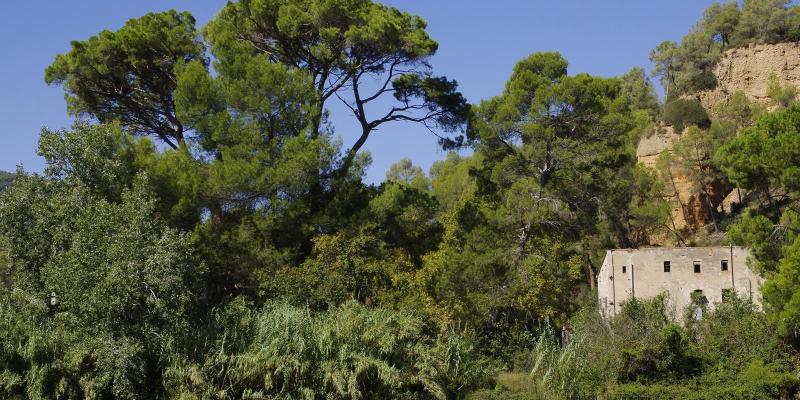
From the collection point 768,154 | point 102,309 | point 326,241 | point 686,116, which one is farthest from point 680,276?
point 102,309

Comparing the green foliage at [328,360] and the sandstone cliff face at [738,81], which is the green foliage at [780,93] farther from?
the green foliage at [328,360]

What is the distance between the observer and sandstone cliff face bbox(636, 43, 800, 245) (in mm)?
38312

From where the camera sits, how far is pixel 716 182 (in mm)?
36406

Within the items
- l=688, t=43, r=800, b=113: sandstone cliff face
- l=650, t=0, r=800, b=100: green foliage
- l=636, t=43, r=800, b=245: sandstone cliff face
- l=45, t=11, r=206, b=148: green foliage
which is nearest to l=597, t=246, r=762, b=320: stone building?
l=636, t=43, r=800, b=245: sandstone cliff face

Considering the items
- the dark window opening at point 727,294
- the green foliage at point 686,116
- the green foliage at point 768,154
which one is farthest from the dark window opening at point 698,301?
the green foliage at point 686,116

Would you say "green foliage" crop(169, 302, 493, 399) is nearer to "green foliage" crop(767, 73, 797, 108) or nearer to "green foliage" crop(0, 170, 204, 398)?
"green foliage" crop(0, 170, 204, 398)

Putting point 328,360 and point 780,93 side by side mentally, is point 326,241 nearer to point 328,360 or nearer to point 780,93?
point 328,360

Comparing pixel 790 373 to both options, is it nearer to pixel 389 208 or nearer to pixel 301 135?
pixel 389 208

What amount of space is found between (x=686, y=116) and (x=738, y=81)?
18.9 ft

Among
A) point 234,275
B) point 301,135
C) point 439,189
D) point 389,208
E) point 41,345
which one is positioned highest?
point 439,189

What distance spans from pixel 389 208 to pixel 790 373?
1118cm

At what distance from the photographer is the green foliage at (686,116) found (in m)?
38.3

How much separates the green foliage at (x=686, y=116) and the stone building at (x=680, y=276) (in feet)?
47.8

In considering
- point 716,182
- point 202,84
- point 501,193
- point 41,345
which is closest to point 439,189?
point 716,182
